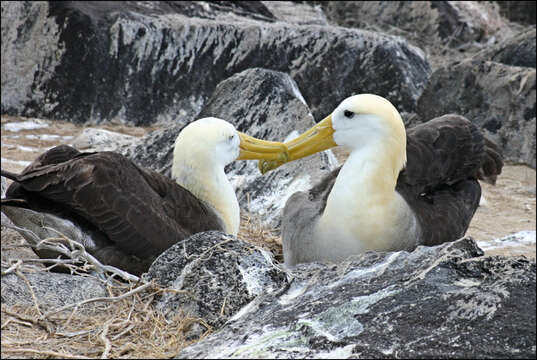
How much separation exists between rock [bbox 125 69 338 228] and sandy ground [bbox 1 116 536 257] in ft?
3.93

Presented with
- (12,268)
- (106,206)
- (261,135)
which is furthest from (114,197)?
(261,135)

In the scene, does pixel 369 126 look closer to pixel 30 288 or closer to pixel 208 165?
pixel 208 165

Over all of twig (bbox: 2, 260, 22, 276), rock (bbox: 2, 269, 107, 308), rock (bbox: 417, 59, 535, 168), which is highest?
twig (bbox: 2, 260, 22, 276)

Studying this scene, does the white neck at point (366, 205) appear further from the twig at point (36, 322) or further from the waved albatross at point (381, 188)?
the twig at point (36, 322)

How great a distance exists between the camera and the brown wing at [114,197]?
383 cm

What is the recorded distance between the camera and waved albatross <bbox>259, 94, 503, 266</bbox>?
13.1 ft

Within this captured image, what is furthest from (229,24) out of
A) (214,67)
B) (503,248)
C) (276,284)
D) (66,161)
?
(276,284)

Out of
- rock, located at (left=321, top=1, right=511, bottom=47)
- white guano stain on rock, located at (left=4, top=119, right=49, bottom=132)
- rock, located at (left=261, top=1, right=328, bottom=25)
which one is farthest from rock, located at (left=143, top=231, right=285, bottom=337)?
rock, located at (left=321, top=1, right=511, bottom=47)

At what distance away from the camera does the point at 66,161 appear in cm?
416

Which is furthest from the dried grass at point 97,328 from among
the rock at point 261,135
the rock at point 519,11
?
the rock at point 519,11

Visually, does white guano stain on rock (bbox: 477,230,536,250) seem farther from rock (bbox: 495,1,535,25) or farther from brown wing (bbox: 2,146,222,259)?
rock (bbox: 495,1,535,25)

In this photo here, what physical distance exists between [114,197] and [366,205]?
122 centimetres

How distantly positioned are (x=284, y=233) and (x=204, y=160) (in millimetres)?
604

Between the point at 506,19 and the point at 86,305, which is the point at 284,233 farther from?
the point at 506,19
